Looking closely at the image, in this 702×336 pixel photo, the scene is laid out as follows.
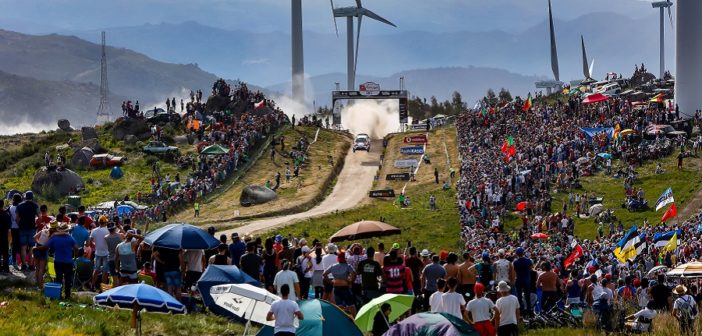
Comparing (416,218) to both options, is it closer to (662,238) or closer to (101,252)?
(662,238)

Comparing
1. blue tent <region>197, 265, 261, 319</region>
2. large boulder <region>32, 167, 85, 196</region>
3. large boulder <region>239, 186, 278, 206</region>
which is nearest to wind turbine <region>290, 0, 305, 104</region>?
large boulder <region>32, 167, 85, 196</region>

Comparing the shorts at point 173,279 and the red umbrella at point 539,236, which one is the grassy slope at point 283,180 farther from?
the shorts at point 173,279

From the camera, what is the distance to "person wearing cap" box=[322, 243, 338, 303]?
82.9 feet

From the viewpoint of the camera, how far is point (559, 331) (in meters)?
24.1

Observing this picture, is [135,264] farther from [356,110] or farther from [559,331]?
[356,110]

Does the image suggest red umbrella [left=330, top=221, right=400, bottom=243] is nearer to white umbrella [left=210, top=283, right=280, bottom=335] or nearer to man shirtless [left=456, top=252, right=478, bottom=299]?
man shirtless [left=456, top=252, right=478, bottom=299]

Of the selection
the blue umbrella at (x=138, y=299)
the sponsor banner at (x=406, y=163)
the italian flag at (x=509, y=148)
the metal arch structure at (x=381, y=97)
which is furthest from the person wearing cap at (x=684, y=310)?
the metal arch structure at (x=381, y=97)

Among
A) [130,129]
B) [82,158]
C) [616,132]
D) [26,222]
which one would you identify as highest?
[130,129]

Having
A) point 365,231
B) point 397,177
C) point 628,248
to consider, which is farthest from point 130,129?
point 628,248

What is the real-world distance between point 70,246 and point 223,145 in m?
58.4

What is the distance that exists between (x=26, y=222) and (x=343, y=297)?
7.87 meters

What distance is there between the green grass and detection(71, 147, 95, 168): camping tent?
2341 inches

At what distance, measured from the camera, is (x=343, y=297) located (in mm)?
24891

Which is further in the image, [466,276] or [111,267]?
[111,267]
